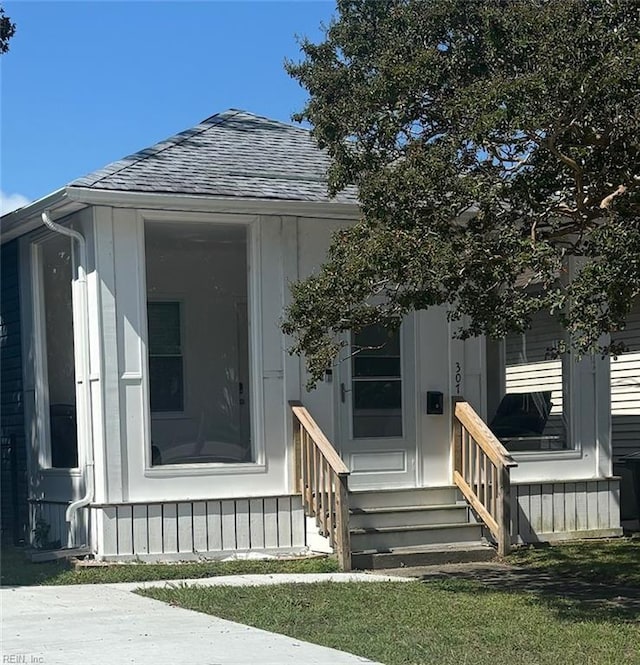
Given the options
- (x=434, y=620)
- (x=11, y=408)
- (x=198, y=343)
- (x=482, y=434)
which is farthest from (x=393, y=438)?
(x=11, y=408)

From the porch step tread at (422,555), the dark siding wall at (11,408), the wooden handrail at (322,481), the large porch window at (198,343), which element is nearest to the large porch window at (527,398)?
the porch step tread at (422,555)

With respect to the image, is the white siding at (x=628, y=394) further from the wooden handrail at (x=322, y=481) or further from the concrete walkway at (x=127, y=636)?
the concrete walkway at (x=127, y=636)

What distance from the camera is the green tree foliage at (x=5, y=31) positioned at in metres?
12.9

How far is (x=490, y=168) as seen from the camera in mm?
8352

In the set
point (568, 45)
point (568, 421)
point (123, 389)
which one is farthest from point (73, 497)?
point (568, 45)

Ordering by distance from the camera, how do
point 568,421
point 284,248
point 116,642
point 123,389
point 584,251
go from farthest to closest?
point 568,421 → point 284,248 → point 123,389 → point 584,251 → point 116,642

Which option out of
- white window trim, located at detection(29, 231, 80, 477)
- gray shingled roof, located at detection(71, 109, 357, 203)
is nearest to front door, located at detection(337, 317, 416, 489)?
gray shingled roof, located at detection(71, 109, 357, 203)

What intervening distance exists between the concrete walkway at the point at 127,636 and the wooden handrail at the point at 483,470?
3939 millimetres

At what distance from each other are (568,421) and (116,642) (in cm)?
715

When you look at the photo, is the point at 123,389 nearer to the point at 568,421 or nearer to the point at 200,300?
the point at 200,300

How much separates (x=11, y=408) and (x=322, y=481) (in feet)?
14.7

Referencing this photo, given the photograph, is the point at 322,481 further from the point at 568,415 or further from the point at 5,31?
the point at 5,31

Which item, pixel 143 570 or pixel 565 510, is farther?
pixel 565 510

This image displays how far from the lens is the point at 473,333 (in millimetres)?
8891
